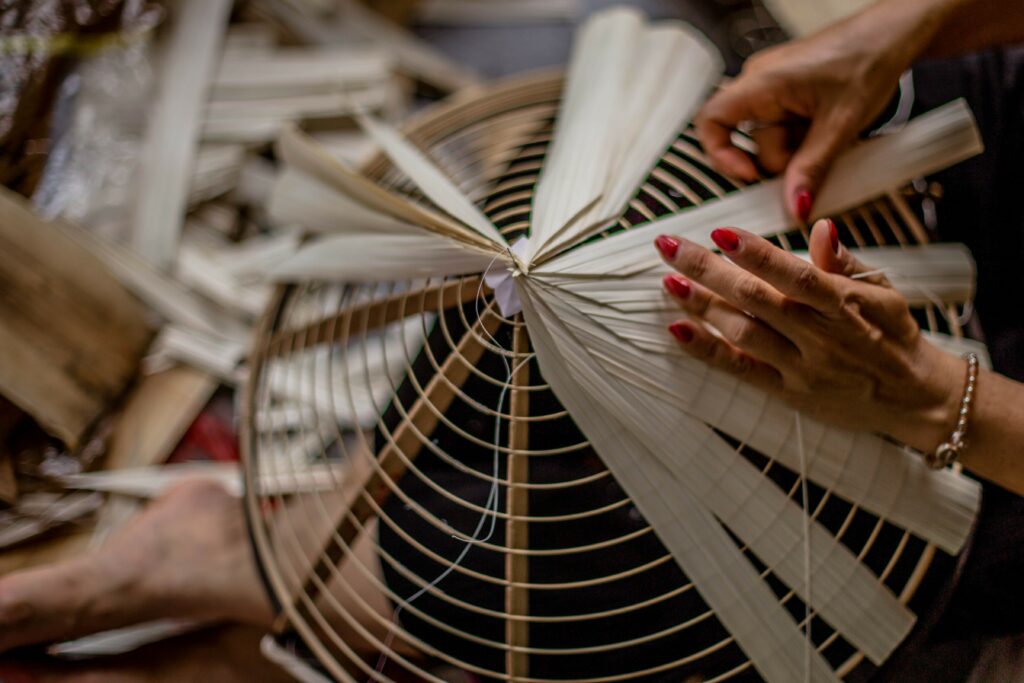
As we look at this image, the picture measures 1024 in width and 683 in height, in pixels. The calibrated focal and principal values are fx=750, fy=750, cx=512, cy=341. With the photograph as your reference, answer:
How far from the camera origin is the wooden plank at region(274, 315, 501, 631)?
665 millimetres

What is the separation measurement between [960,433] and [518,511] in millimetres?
377

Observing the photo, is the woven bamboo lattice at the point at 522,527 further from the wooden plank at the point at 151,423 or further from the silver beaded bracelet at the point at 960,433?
the wooden plank at the point at 151,423

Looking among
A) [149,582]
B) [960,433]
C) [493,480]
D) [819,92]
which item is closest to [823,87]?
[819,92]

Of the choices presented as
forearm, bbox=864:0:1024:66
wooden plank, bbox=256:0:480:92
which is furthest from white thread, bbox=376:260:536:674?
wooden plank, bbox=256:0:480:92

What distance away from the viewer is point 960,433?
0.63 meters

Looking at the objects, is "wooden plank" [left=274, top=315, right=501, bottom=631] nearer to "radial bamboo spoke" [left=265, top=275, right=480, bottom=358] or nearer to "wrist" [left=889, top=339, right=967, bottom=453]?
"radial bamboo spoke" [left=265, top=275, right=480, bottom=358]

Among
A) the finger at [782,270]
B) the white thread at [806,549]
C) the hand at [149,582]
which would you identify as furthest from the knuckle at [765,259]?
the hand at [149,582]

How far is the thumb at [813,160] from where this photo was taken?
2.31 feet

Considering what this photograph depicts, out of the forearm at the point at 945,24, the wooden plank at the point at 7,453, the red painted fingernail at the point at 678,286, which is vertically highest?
the forearm at the point at 945,24

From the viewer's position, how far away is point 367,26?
5.16 feet

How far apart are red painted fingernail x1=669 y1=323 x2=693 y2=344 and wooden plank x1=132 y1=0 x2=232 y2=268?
3.31 ft

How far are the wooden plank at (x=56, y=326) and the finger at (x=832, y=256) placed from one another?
37.4 inches

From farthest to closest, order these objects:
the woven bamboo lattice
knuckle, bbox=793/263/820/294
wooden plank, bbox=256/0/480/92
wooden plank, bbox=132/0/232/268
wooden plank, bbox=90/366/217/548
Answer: wooden plank, bbox=256/0/480/92
wooden plank, bbox=132/0/232/268
wooden plank, bbox=90/366/217/548
the woven bamboo lattice
knuckle, bbox=793/263/820/294

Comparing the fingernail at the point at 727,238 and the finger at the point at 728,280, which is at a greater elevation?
the fingernail at the point at 727,238
